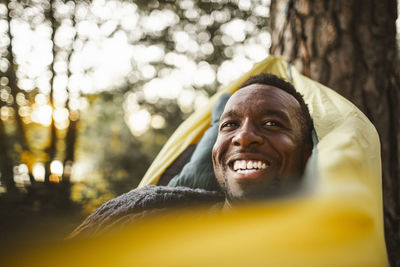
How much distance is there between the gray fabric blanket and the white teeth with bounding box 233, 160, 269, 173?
280 mm

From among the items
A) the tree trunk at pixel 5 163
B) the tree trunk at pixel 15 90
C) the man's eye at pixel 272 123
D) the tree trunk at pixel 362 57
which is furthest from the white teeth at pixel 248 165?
the tree trunk at pixel 15 90

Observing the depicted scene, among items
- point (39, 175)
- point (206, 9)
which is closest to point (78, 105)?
point (39, 175)

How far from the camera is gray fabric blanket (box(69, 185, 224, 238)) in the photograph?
4.01ft

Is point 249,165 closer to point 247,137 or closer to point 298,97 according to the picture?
point 247,137

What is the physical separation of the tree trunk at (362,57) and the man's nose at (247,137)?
0.77 metres

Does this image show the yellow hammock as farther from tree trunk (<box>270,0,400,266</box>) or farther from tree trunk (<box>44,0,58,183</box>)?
tree trunk (<box>44,0,58,183</box>)

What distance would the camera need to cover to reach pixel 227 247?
64 centimetres

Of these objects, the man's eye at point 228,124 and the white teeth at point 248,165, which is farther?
the man's eye at point 228,124

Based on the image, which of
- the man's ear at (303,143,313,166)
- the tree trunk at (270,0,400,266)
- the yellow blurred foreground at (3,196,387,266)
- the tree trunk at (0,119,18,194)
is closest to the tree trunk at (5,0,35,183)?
the tree trunk at (0,119,18,194)

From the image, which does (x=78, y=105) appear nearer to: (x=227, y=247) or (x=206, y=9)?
(x=206, y=9)

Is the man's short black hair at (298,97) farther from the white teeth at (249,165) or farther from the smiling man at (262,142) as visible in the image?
the white teeth at (249,165)

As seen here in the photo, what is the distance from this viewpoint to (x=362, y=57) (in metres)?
1.70

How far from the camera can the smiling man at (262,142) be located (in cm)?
115

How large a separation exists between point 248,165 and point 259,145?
0.09 m
